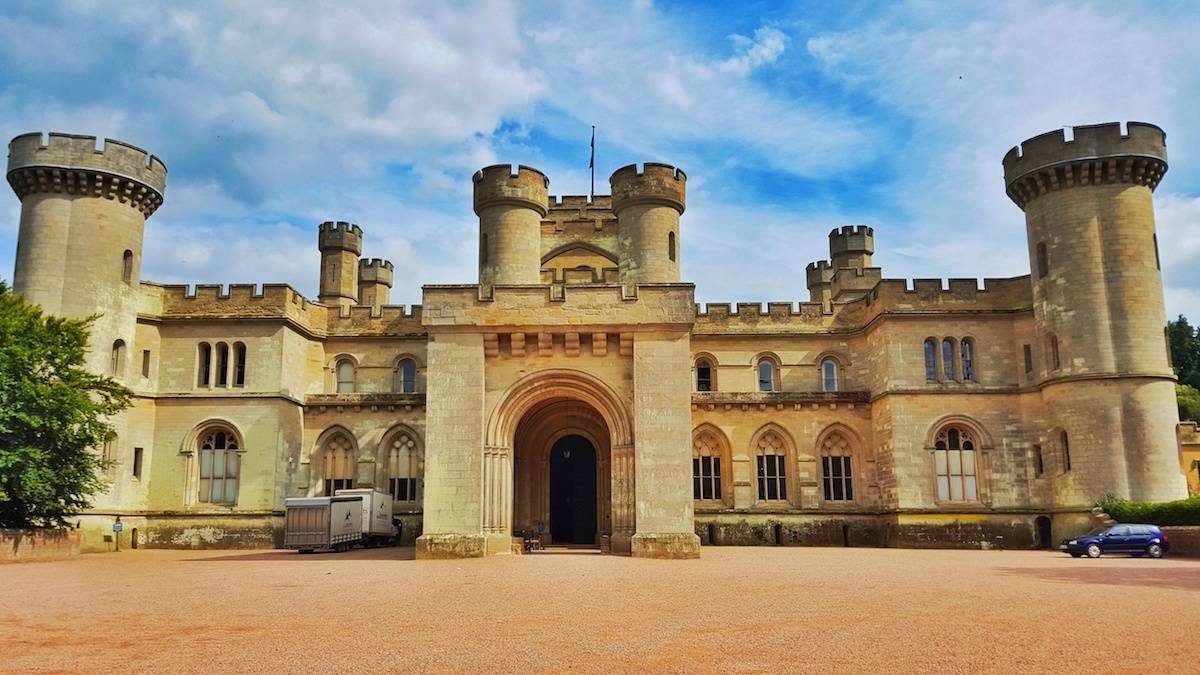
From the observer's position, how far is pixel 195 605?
13.1m

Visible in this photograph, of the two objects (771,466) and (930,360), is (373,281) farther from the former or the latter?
(930,360)

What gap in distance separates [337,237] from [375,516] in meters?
18.2

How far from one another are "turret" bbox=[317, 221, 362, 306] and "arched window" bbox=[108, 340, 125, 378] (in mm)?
13248

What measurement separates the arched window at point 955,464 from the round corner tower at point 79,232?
28.3m

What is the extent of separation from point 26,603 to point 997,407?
28.7 meters

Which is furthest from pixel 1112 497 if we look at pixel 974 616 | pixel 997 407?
pixel 974 616

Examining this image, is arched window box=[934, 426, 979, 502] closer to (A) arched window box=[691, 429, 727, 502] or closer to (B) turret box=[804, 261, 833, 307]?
(A) arched window box=[691, 429, 727, 502]

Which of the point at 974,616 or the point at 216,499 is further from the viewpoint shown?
the point at 216,499

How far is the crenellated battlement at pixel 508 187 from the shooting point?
33.8 metres

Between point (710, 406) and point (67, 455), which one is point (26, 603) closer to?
point (67, 455)

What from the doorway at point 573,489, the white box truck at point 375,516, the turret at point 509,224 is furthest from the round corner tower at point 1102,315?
the white box truck at point 375,516

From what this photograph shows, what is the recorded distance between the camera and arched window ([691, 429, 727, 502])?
3409cm

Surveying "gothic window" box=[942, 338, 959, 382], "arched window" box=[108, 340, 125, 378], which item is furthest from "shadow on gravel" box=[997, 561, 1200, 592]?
"arched window" box=[108, 340, 125, 378]

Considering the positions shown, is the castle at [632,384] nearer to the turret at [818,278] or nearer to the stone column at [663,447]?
the stone column at [663,447]
